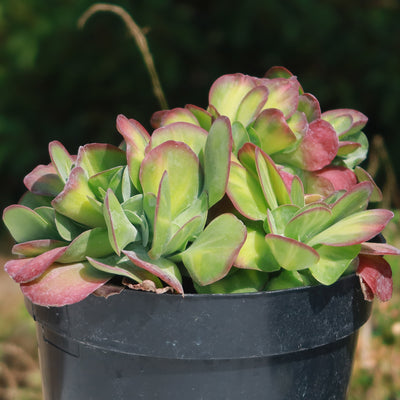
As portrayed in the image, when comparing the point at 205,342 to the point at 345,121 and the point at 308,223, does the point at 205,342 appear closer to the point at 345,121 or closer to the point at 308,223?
the point at 308,223

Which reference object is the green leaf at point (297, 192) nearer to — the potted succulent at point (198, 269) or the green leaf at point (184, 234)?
the potted succulent at point (198, 269)

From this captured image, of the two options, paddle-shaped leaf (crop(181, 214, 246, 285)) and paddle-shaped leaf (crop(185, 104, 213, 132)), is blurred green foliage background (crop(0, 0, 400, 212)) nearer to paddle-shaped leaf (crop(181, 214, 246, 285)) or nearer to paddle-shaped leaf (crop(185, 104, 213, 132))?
paddle-shaped leaf (crop(185, 104, 213, 132))

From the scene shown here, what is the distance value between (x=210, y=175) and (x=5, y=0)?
91.6 inches

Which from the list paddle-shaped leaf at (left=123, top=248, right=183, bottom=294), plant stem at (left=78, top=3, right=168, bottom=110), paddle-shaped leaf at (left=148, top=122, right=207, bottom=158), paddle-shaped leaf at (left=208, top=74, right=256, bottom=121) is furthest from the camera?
plant stem at (left=78, top=3, right=168, bottom=110)

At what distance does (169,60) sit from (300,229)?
2.05 meters

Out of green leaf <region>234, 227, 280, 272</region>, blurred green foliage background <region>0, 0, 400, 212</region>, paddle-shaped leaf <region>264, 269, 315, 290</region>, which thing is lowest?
blurred green foliage background <region>0, 0, 400, 212</region>

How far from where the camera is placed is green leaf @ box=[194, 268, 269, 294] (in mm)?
642

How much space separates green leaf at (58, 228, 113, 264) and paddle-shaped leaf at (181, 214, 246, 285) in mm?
92

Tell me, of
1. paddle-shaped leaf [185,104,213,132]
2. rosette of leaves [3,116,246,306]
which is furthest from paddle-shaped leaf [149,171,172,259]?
paddle-shaped leaf [185,104,213,132]

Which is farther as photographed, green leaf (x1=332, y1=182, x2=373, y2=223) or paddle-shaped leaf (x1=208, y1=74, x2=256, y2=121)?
paddle-shaped leaf (x1=208, y1=74, x2=256, y2=121)

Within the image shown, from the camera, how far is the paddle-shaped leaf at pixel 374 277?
0.66m

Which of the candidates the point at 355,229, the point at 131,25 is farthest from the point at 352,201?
the point at 131,25

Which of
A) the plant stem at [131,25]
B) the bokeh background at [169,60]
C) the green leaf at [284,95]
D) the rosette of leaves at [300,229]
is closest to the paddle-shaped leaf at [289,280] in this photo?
the rosette of leaves at [300,229]

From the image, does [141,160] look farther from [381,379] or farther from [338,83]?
[338,83]
